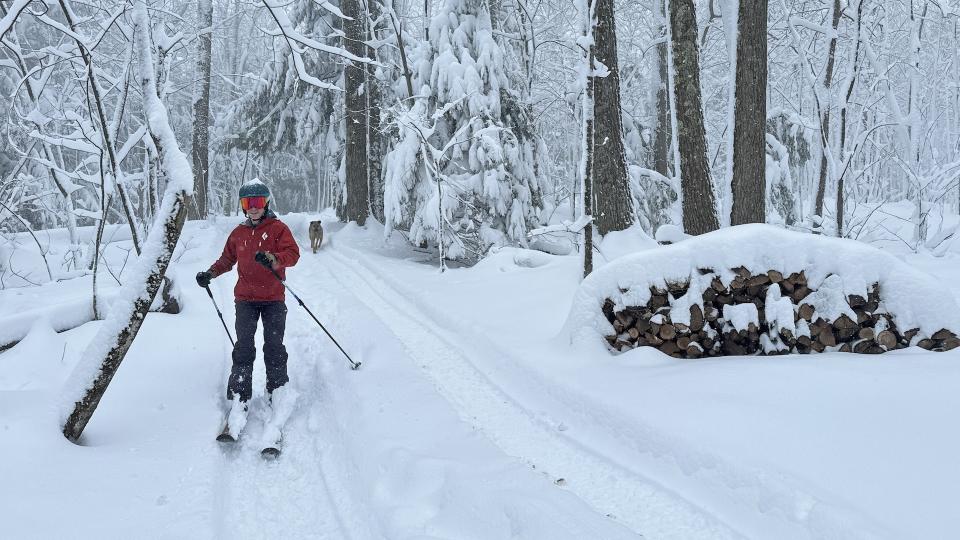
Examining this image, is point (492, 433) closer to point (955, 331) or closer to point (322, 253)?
point (955, 331)

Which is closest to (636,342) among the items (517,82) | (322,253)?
(517,82)

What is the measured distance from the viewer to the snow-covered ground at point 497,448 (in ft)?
10.2

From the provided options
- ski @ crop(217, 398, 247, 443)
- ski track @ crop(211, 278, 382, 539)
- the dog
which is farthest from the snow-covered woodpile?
the dog

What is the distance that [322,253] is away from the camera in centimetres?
1634

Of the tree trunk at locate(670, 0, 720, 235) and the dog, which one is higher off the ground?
the tree trunk at locate(670, 0, 720, 235)

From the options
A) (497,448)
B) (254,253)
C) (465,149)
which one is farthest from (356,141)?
(497,448)

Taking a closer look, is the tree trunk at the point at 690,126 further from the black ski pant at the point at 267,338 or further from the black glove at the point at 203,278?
the black glove at the point at 203,278

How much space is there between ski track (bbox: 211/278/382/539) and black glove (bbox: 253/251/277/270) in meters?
1.30

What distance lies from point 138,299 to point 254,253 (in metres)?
1.30

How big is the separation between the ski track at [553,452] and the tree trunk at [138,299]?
2562mm

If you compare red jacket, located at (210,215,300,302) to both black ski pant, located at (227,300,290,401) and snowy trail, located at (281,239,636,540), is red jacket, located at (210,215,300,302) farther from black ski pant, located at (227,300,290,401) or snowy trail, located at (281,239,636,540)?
snowy trail, located at (281,239,636,540)

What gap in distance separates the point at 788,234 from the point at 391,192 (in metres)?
9.71

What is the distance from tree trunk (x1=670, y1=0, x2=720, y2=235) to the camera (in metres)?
8.80

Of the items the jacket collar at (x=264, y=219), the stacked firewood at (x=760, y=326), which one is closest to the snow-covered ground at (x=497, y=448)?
the stacked firewood at (x=760, y=326)
